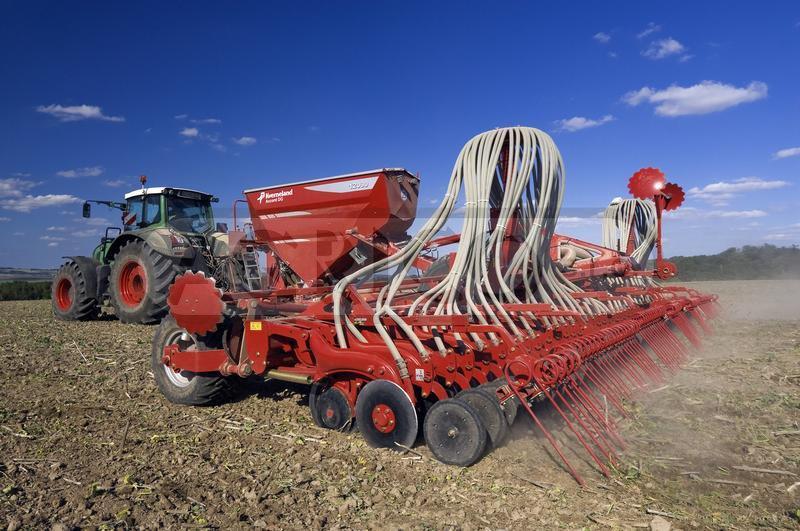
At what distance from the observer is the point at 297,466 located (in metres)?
3.11

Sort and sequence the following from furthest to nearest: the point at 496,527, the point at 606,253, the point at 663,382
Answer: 1. the point at 606,253
2. the point at 663,382
3. the point at 496,527

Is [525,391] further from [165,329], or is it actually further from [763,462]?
[165,329]

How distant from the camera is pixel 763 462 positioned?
3.08 meters

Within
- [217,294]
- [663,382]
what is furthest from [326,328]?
[663,382]

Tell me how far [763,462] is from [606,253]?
363 cm

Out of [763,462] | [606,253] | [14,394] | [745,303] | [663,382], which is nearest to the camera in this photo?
[763,462]

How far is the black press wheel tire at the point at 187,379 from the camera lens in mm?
4449

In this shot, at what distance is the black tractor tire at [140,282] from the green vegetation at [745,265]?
675 inches

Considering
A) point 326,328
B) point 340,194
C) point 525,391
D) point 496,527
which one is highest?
point 340,194

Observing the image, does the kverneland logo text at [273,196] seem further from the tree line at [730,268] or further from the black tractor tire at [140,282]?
the tree line at [730,268]

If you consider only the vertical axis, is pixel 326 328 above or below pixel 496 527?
above

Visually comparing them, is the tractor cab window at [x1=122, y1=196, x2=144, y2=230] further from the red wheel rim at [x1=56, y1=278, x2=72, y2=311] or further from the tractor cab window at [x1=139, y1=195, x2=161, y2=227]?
the red wheel rim at [x1=56, y1=278, x2=72, y2=311]

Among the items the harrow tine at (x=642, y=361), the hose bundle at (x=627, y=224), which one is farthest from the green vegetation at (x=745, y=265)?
the harrow tine at (x=642, y=361)

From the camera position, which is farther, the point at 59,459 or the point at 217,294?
the point at 217,294
